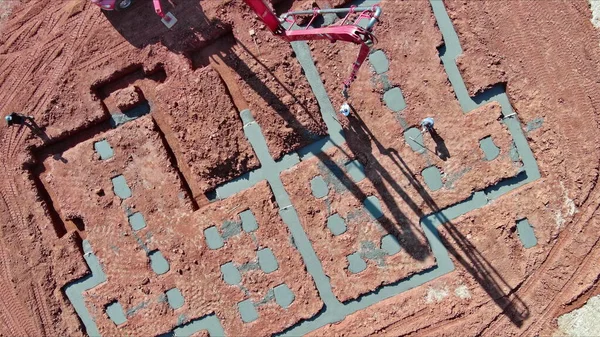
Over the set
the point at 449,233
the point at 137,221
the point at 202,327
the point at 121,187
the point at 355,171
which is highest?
the point at 121,187

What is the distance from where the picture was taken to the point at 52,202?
309 inches

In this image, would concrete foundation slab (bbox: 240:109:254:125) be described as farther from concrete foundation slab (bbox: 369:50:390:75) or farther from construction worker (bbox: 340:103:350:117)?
concrete foundation slab (bbox: 369:50:390:75)

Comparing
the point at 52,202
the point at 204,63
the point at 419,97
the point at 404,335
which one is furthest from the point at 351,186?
the point at 52,202

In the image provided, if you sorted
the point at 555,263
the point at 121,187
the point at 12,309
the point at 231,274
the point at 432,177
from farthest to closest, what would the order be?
the point at 12,309
the point at 121,187
the point at 231,274
the point at 432,177
the point at 555,263

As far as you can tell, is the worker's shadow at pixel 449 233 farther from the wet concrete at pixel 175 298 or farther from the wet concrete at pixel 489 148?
the wet concrete at pixel 175 298

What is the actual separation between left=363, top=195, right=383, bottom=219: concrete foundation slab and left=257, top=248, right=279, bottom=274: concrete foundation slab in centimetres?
196

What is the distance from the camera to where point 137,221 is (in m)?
7.60

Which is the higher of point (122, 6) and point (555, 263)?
point (122, 6)

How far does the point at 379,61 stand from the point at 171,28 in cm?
388

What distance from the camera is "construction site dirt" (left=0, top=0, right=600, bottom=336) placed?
23.0ft

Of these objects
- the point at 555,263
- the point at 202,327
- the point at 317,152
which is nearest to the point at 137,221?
the point at 202,327

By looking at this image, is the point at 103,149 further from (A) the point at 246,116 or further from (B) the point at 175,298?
(B) the point at 175,298

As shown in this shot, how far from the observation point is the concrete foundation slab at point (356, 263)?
7320mm

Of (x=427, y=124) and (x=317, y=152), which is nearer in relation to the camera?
(x=427, y=124)
